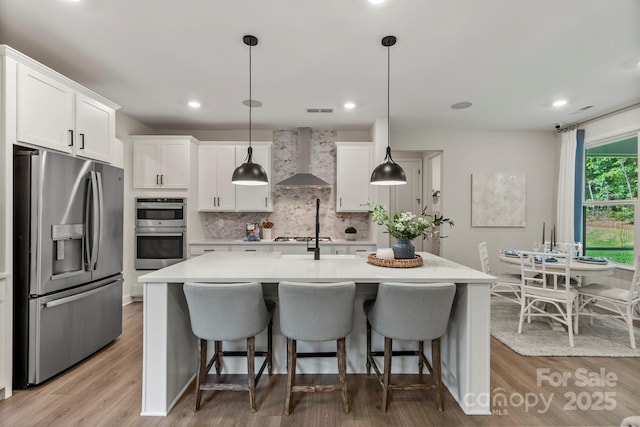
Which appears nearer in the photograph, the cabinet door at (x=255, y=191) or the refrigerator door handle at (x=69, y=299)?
the refrigerator door handle at (x=69, y=299)

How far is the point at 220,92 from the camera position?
139 inches

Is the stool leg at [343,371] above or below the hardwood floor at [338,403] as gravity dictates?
above

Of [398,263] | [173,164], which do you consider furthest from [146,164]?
[398,263]

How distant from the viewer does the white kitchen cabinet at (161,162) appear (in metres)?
4.46

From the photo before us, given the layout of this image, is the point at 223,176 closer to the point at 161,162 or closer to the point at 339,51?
the point at 161,162

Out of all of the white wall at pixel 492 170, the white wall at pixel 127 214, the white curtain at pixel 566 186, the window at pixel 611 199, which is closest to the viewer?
the window at pixel 611 199

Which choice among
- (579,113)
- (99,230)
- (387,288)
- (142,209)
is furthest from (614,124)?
(142,209)

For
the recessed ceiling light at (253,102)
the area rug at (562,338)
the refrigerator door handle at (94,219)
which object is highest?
the recessed ceiling light at (253,102)

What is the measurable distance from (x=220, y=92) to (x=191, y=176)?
4.99 feet

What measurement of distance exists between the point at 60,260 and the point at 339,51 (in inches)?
109

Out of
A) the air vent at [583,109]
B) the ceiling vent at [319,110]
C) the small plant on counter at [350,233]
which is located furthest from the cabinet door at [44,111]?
the air vent at [583,109]

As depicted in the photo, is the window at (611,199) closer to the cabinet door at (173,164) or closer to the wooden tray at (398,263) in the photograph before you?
the wooden tray at (398,263)

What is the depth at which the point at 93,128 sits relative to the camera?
2.84 metres

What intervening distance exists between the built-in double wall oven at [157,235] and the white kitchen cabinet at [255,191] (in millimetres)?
904
